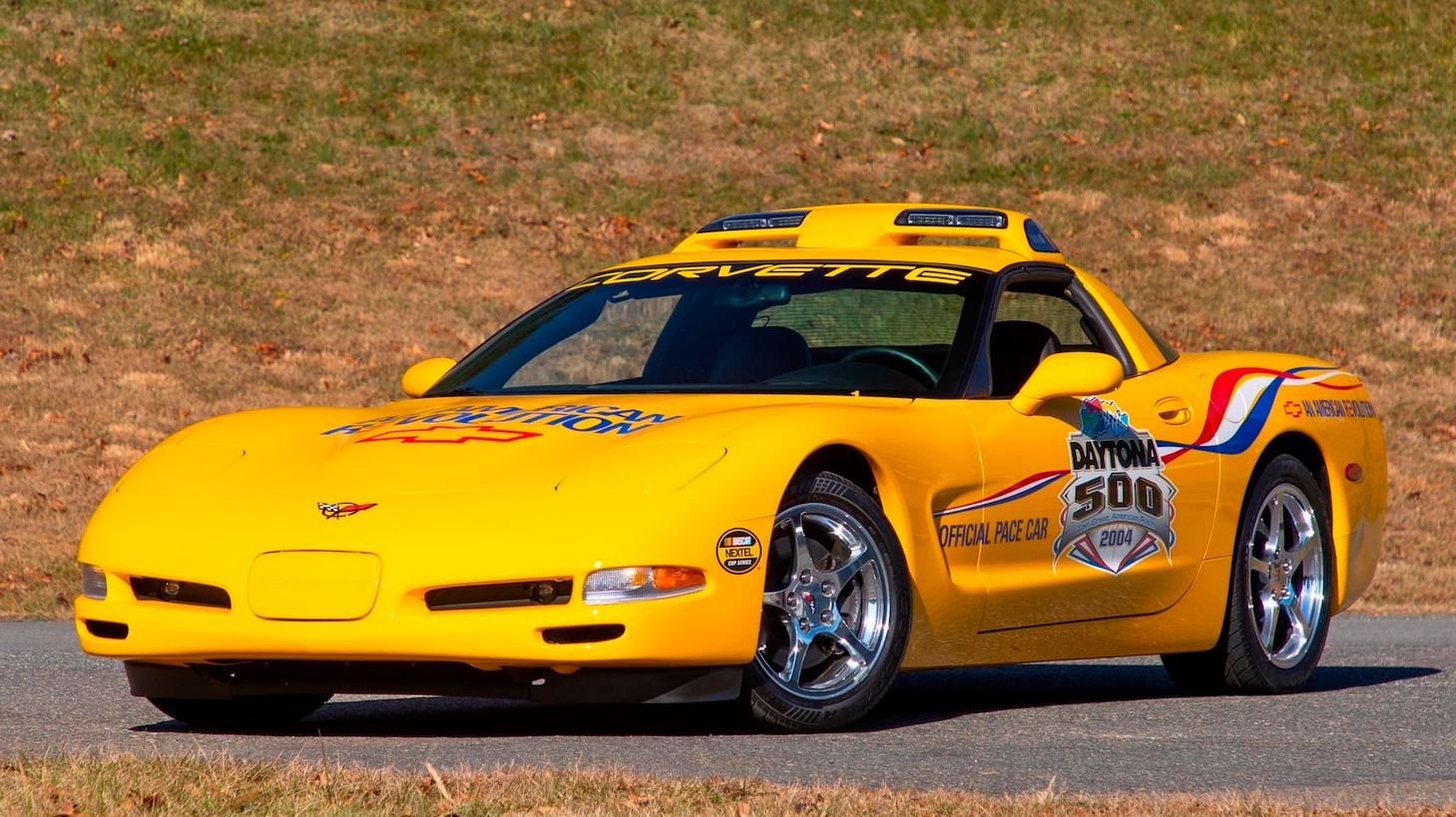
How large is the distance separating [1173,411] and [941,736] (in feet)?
6.13

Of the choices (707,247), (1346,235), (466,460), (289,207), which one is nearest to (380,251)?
(289,207)

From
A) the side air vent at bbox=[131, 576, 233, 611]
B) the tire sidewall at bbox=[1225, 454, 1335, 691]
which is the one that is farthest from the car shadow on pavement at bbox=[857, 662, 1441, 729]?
the side air vent at bbox=[131, 576, 233, 611]

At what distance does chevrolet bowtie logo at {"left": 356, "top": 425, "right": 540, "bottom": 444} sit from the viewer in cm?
593

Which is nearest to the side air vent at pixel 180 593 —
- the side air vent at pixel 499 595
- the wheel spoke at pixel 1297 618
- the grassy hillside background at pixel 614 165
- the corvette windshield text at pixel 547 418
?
the side air vent at pixel 499 595

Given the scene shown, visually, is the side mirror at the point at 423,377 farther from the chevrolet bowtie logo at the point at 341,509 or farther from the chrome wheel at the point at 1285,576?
the chrome wheel at the point at 1285,576

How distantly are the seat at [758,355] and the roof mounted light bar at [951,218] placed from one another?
1076mm

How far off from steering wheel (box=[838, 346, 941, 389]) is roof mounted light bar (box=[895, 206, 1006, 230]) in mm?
877

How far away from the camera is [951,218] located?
781cm

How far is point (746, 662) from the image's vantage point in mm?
5574

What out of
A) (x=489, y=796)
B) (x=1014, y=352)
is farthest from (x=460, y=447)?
(x=1014, y=352)

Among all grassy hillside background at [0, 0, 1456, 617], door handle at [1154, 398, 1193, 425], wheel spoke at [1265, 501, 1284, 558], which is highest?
door handle at [1154, 398, 1193, 425]

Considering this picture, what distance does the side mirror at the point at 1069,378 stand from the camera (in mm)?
6527

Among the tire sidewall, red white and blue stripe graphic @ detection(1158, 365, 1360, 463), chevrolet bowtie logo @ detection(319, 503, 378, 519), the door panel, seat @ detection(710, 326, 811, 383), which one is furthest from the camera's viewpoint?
the tire sidewall

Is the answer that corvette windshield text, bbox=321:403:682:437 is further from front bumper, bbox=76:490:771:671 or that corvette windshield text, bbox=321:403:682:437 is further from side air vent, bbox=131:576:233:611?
side air vent, bbox=131:576:233:611
